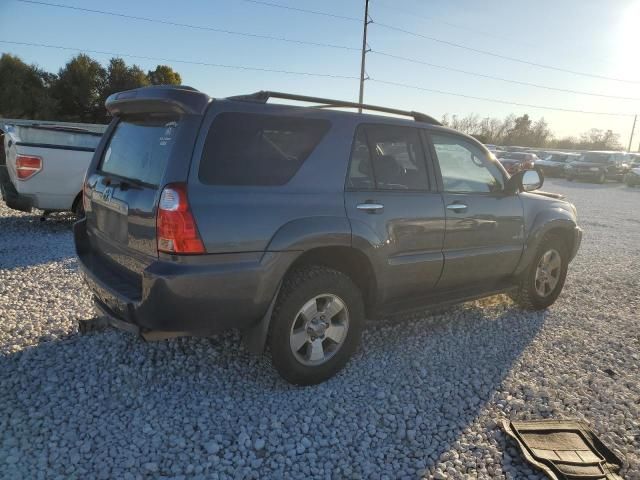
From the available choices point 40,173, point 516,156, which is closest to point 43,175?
point 40,173

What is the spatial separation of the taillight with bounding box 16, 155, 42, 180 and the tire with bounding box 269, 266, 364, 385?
18.8 ft

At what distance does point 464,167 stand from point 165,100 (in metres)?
2.53

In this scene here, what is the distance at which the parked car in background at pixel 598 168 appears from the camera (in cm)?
2652

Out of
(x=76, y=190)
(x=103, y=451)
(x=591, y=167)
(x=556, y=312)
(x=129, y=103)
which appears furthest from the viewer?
(x=591, y=167)

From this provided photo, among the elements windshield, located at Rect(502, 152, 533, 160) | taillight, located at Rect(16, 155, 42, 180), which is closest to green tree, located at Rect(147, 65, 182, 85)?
windshield, located at Rect(502, 152, 533, 160)

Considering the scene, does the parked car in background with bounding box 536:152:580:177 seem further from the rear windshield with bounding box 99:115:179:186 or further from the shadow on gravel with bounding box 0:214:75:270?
the rear windshield with bounding box 99:115:179:186

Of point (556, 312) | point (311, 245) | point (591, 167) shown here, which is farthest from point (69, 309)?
point (591, 167)

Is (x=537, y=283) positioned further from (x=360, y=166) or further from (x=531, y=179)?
(x=360, y=166)

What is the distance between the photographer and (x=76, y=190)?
7.28 metres

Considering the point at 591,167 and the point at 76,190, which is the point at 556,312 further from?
the point at 591,167

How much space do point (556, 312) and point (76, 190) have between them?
6975 mm

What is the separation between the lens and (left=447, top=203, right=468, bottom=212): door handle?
372 centimetres

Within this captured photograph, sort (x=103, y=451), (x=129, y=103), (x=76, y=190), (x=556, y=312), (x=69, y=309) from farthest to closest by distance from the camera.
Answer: (x=76, y=190) < (x=556, y=312) < (x=69, y=309) < (x=129, y=103) < (x=103, y=451)

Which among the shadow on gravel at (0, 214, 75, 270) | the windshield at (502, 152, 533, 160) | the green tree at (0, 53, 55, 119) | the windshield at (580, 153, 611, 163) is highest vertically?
the green tree at (0, 53, 55, 119)
